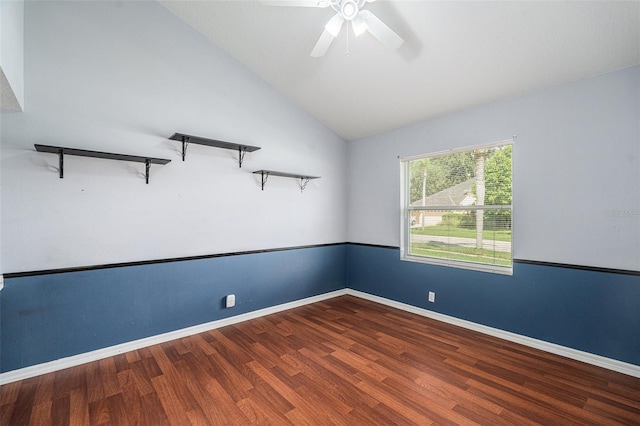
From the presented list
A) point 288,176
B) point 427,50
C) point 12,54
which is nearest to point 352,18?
point 427,50

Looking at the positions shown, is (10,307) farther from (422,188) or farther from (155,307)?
Result: (422,188)

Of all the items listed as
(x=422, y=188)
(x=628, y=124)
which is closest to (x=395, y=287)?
(x=422, y=188)

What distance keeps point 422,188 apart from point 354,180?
3.78 ft

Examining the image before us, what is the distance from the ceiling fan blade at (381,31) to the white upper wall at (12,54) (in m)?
2.23

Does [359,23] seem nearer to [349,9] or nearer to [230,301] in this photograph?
[349,9]

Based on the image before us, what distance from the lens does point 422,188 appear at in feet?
12.5

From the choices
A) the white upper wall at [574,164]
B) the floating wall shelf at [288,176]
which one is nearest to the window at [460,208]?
the white upper wall at [574,164]

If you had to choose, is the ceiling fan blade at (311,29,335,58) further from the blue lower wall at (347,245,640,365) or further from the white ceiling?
the blue lower wall at (347,245,640,365)

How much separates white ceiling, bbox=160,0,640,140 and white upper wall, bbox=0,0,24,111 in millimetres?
1241

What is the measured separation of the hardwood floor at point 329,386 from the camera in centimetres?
185

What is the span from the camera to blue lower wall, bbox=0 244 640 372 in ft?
7.61

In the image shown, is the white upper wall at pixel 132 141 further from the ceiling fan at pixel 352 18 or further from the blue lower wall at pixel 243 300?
the ceiling fan at pixel 352 18

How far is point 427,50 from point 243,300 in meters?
3.32

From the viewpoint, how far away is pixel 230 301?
11.0ft
